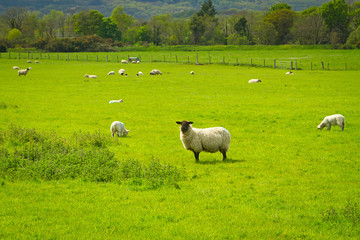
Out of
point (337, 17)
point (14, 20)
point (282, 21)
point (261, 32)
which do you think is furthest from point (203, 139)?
point (14, 20)

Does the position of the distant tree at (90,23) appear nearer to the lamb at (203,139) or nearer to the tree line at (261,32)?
the tree line at (261,32)

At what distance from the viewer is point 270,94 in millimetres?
39531

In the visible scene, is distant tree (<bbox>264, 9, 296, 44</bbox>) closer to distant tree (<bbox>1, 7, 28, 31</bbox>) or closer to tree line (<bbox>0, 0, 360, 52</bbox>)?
tree line (<bbox>0, 0, 360, 52</bbox>)

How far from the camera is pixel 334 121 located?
2375 cm

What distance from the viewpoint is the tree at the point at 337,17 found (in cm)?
13712

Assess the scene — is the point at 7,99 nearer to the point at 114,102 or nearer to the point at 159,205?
the point at 114,102

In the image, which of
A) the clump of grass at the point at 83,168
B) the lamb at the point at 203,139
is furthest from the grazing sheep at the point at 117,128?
the lamb at the point at 203,139

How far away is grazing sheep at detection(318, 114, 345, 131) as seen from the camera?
925 inches

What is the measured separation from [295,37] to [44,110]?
121 meters

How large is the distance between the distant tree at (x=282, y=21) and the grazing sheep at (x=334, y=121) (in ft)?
410

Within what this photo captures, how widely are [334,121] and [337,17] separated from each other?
126m

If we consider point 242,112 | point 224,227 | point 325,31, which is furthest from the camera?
point 325,31

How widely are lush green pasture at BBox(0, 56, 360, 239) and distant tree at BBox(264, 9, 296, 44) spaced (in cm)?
11524

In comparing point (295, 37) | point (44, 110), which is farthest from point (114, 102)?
point (295, 37)
